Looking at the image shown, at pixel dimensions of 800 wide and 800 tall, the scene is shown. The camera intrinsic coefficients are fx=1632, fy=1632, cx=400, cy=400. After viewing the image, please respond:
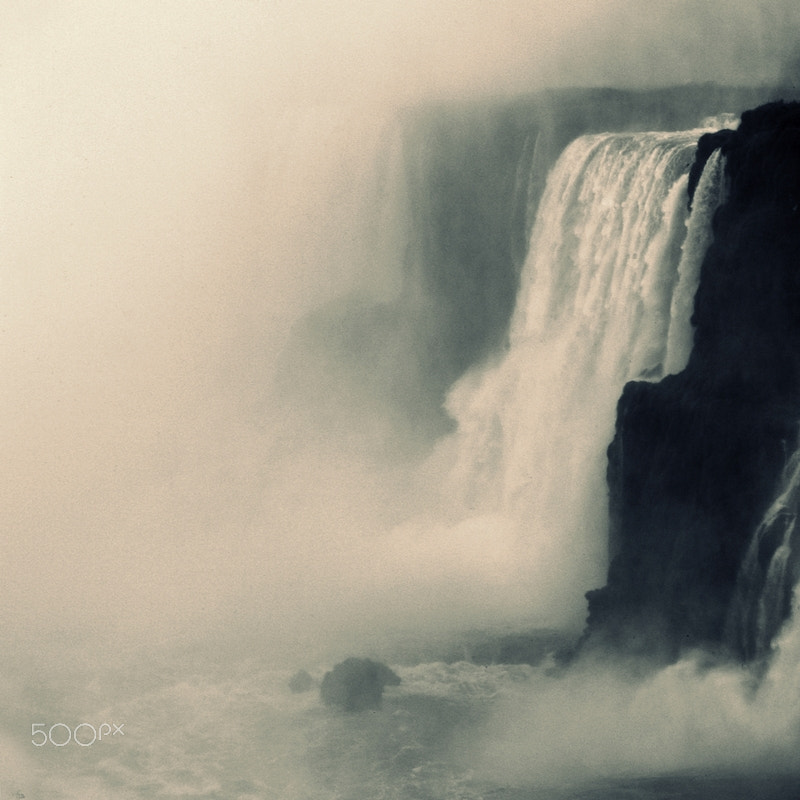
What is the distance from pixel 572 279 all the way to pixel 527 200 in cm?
270

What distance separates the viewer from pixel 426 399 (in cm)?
2648

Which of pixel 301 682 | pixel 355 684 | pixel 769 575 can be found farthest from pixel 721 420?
pixel 301 682

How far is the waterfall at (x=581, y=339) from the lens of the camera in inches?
788

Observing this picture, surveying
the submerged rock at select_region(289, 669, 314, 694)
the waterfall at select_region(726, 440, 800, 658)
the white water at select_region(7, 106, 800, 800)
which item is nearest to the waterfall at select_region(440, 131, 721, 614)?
the white water at select_region(7, 106, 800, 800)

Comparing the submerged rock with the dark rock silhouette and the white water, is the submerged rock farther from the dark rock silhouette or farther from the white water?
the dark rock silhouette

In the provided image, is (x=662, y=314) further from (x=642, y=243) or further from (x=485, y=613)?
(x=485, y=613)

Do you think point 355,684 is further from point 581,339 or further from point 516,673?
point 581,339

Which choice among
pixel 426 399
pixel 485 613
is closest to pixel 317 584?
pixel 485 613

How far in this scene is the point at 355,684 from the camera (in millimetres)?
19203

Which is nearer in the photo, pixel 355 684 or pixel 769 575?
→ pixel 769 575

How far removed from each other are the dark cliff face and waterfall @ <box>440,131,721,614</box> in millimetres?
963

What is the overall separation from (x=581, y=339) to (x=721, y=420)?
5046mm

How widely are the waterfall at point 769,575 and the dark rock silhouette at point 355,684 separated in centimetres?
443

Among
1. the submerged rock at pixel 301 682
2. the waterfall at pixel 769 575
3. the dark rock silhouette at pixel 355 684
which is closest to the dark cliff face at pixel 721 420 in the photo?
the waterfall at pixel 769 575
